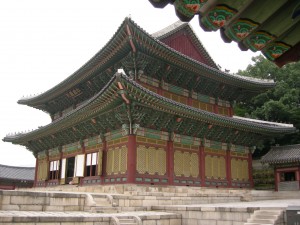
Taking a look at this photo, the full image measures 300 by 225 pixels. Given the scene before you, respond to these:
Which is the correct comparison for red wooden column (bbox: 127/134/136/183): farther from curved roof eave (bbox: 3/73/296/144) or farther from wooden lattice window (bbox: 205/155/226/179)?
wooden lattice window (bbox: 205/155/226/179)

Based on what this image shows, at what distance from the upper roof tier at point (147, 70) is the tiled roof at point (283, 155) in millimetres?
5100

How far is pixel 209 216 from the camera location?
13273 mm

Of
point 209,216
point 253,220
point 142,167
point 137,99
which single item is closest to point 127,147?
point 142,167

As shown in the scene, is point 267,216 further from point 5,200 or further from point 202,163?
point 202,163

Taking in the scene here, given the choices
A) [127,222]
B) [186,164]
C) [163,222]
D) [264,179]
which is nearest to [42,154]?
[186,164]

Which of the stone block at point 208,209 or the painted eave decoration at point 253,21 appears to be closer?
the painted eave decoration at point 253,21

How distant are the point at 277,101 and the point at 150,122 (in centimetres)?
2029

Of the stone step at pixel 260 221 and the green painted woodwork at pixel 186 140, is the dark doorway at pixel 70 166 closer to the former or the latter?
the green painted woodwork at pixel 186 140

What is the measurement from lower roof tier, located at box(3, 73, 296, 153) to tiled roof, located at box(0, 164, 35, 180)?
14315mm

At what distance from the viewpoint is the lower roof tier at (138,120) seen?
57.1ft

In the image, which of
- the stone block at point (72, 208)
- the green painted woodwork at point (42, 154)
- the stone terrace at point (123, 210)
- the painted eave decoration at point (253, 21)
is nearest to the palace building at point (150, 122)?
the green painted woodwork at point (42, 154)

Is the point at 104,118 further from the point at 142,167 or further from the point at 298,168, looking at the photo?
the point at 298,168

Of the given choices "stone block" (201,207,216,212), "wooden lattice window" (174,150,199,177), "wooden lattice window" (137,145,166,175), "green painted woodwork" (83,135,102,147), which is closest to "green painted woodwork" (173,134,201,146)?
"wooden lattice window" (174,150,199,177)

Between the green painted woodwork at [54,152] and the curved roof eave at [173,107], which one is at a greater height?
the curved roof eave at [173,107]
